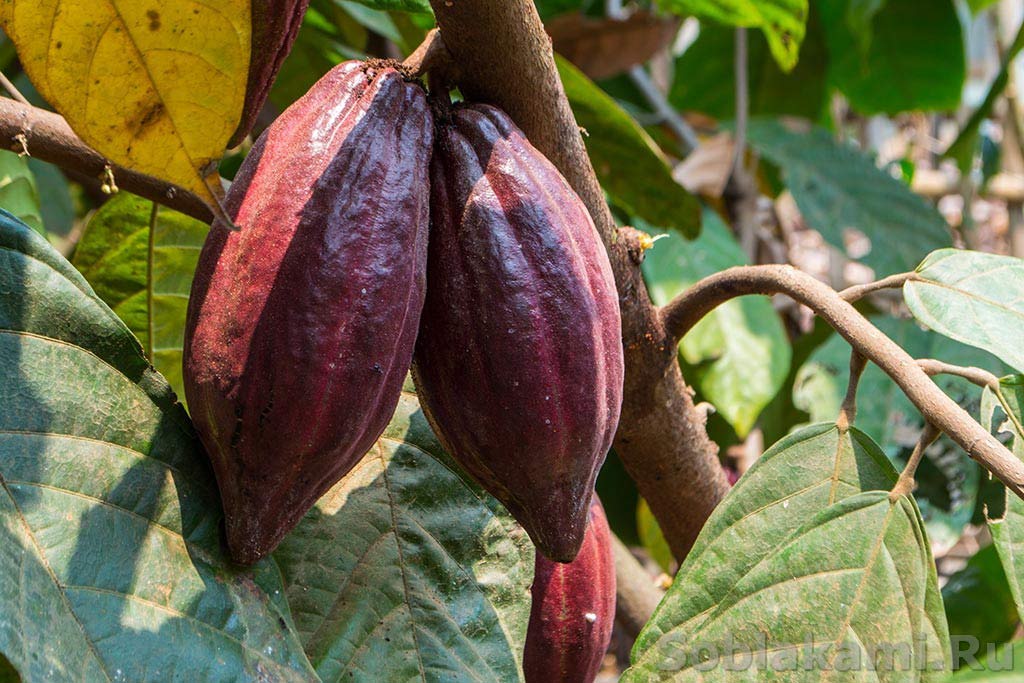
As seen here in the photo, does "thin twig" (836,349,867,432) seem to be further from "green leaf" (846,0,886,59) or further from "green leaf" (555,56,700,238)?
"green leaf" (846,0,886,59)

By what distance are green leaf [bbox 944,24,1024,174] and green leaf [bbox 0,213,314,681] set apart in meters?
1.98

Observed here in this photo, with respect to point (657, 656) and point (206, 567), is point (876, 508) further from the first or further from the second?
point (206, 567)

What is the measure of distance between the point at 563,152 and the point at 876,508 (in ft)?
1.02

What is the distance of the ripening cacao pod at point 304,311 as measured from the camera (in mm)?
565

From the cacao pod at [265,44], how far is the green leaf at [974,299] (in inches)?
17.9

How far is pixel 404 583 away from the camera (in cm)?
76

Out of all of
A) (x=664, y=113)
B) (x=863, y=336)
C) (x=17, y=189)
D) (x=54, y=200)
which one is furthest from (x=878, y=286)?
(x=664, y=113)

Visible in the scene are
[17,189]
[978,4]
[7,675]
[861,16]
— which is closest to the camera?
[7,675]

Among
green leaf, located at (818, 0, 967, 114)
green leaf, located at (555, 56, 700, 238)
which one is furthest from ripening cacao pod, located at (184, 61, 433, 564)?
green leaf, located at (818, 0, 967, 114)

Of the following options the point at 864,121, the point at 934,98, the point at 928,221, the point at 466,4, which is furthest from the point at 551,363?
the point at 864,121

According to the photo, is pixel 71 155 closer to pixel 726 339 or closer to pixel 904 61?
pixel 726 339

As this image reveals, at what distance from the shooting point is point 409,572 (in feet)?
2.51

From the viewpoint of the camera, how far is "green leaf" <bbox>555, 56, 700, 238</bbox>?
56.6 inches

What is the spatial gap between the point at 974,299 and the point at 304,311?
47cm
